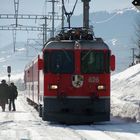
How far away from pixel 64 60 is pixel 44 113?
1973mm

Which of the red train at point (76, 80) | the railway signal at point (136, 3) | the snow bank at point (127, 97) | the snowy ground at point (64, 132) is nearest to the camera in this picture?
the railway signal at point (136, 3)

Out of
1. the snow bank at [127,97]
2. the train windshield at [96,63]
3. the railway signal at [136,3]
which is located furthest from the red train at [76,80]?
the railway signal at [136,3]

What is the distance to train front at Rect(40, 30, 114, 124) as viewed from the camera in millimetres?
21828

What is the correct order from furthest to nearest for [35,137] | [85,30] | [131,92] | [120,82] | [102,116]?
[120,82] → [131,92] → [85,30] → [102,116] → [35,137]

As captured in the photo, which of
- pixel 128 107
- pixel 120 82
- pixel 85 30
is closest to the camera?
pixel 85 30

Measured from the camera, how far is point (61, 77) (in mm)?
22156

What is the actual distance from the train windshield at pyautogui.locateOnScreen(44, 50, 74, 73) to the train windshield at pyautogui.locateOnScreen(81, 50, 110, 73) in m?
0.45

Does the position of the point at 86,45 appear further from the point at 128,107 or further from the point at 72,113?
the point at 128,107

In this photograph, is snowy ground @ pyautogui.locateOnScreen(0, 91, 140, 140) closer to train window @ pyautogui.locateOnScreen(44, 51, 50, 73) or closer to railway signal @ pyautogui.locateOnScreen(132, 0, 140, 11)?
train window @ pyautogui.locateOnScreen(44, 51, 50, 73)

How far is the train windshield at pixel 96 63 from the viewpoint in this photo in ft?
73.5

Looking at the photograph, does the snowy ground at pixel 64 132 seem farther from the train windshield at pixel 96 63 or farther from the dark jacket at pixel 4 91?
the dark jacket at pixel 4 91

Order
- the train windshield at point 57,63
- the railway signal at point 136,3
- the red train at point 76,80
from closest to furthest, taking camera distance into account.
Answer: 1. the railway signal at point 136,3
2. the red train at point 76,80
3. the train windshield at point 57,63

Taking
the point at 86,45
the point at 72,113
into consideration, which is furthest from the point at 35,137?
the point at 86,45

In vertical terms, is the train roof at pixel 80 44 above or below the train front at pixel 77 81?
above
